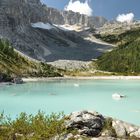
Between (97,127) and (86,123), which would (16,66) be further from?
(97,127)

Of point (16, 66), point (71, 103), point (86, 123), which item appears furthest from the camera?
point (16, 66)

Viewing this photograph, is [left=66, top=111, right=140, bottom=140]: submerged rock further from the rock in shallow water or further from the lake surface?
the lake surface

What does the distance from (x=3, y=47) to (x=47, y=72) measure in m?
26.9

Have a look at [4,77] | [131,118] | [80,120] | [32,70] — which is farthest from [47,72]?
[80,120]

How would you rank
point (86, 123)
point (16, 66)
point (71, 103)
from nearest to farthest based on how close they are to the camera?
point (86, 123) < point (71, 103) < point (16, 66)

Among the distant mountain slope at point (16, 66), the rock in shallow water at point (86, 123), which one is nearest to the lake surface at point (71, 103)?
the rock in shallow water at point (86, 123)

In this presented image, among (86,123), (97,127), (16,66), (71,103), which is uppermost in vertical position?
(86,123)

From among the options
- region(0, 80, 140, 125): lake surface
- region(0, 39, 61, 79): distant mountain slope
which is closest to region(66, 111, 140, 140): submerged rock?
region(0, 80, 140, 125): lake surface

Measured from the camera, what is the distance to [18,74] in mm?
167375

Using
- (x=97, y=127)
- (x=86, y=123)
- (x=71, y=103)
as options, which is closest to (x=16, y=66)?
(x=71, y=103)

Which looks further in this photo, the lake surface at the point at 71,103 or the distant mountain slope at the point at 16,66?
the distant mountain slope at the point at 16,66

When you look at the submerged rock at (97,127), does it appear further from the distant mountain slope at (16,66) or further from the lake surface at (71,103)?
the distant mountain slope at (16,66)

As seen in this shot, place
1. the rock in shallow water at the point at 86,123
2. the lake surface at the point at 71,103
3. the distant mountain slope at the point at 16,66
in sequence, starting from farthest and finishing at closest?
the distant mountain slope at the point at 16,66
the lake surface at the point at 71,103
the rock in shallow water at the point at 86,123

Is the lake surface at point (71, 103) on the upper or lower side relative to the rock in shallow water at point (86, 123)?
lower
